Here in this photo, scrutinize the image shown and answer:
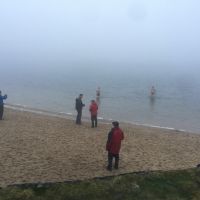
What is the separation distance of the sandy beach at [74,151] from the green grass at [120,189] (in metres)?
2.79

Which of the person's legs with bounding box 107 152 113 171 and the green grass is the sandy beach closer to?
the person's legs with bounding box 107 152 113 171

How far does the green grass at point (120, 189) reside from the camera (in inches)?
353

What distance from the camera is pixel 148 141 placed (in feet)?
65.4

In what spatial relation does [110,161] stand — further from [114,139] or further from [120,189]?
[120,189]

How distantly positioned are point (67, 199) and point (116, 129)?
4667 mm

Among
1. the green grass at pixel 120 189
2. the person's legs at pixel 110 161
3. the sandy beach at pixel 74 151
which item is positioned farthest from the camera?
the person's legs at pixel 110 161

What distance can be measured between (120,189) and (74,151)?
7311mm

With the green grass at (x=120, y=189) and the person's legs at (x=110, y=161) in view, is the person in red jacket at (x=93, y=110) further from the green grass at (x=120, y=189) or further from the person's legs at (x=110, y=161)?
the green grass at (x=120, y=189)

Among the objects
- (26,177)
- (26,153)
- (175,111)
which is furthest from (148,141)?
(175,111)

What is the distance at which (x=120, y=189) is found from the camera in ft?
30.5

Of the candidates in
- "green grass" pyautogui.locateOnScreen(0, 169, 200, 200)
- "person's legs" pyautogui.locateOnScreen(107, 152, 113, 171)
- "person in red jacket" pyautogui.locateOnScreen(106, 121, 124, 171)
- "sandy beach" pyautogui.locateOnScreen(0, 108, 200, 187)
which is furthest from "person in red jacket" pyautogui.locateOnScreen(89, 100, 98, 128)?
"green grass" pyautogui.locateOnScreen(0, 169, 200, 200)

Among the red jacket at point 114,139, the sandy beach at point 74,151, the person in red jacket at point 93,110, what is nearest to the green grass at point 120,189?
the sandy beach at point 74,151

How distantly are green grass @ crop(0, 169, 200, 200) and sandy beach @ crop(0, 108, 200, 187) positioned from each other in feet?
9.16

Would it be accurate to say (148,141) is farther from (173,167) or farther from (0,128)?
(0,128)
